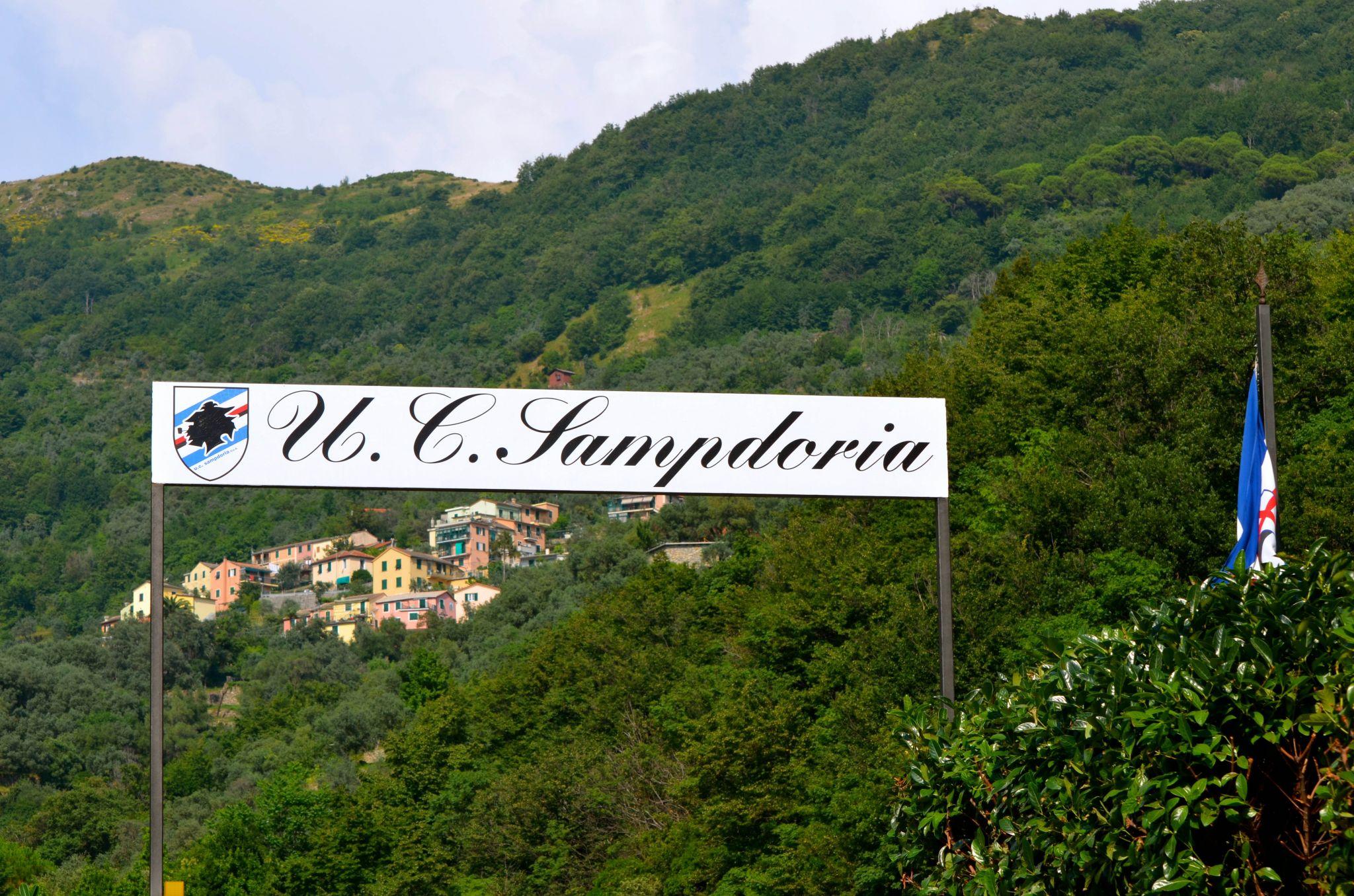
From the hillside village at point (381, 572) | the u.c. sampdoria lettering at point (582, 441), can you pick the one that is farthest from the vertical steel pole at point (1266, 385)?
the hillside village at point (381, 572)

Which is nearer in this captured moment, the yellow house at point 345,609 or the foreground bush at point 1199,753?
the foreground bush at point 1199,753

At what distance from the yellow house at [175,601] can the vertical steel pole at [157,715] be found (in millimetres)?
118171

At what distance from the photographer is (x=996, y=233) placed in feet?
518

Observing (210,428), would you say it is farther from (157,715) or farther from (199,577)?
(199,577)

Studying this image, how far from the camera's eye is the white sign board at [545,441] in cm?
1276

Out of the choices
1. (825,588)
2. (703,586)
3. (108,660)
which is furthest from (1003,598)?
(108,660)

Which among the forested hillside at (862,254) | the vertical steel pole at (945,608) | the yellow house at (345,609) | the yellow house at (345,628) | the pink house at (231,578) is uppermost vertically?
the forested hillside at (862,254)

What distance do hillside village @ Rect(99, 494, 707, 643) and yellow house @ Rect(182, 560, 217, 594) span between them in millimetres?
86

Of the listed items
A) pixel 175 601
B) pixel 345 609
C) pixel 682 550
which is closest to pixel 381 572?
pixel 345 609

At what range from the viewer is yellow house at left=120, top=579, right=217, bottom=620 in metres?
130

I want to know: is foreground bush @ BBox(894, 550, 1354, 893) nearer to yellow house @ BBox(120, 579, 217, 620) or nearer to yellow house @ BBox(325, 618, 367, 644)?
yellow house @ BBox(325, 618, 367, 644)

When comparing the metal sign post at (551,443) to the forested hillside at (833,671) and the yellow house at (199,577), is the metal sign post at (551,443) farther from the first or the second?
the yellow house at (199,577)

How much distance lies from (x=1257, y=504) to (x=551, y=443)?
5.88 metres

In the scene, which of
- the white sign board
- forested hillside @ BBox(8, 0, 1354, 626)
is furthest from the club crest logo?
forested hillside @ BBox(8, 0, 1354, 626)
